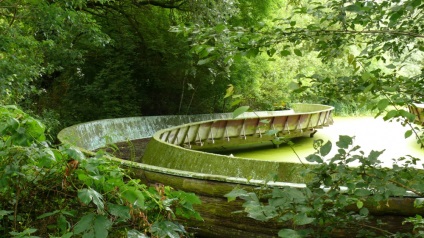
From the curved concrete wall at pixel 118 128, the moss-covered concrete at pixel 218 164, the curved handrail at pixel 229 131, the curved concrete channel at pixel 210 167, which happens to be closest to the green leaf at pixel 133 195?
the curved concrete channel at pixel 210 167

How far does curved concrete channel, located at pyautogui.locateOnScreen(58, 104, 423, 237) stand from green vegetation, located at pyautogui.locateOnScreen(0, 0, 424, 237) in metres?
0.19

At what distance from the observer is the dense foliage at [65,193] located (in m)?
1.33

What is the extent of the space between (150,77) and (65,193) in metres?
9.80

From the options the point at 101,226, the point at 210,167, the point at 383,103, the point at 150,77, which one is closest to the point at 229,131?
the point at 150,77

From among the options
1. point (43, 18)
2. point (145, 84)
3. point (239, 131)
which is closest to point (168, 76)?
point (145, 84)

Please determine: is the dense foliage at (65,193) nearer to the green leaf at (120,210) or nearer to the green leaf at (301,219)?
the green leaf at (120,210)

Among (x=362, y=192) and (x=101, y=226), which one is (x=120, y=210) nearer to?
(x=101, y=226)

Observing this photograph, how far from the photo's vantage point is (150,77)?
11133 millimetres

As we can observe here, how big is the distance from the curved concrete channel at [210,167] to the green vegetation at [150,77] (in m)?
0.19

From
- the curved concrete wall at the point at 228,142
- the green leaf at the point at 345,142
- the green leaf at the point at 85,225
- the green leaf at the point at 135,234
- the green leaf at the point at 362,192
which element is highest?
the green leaf at the point at 345,142

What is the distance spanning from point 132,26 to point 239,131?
12.6ft

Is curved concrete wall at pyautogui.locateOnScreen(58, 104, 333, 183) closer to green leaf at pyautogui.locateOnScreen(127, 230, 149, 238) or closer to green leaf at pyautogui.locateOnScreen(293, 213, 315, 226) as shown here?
green leaf at pyautogui.locateOnScreen(293, 213, 315, 226)

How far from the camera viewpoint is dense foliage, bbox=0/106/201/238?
1.33 metres

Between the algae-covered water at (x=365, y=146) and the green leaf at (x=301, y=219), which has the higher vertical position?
the green leaf at (x=301, y=219)
